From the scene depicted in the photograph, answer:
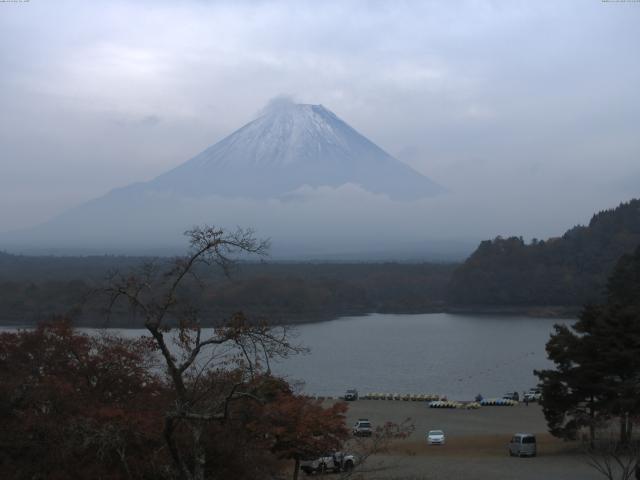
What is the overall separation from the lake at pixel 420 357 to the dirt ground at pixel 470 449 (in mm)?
2996

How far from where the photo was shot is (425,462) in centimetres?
1180

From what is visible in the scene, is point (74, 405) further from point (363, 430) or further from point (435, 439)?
point (435, 439)

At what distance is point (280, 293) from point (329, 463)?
41.0 meters

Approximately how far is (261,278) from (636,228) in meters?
30.5

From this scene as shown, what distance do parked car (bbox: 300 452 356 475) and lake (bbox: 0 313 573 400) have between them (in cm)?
645

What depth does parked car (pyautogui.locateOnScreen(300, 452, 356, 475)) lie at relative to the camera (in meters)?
9.67

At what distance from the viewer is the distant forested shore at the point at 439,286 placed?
Result: 47906 mm

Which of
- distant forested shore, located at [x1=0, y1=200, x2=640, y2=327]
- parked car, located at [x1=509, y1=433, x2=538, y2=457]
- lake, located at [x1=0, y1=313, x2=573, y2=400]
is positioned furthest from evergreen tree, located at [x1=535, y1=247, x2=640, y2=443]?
distant forested shore, located at [x1=0, y1=200, x2=640, y2=327]

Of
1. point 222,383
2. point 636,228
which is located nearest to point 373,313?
point 636,228

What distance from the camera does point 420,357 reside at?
3134cm

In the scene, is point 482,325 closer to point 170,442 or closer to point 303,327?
point 303,327

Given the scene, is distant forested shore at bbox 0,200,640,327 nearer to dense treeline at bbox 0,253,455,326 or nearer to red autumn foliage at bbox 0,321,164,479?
dense treeline at bbox 0,253,455,326

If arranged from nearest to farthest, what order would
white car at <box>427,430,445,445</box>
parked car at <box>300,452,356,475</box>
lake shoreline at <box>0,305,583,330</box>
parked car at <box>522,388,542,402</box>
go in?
parked car at <box>300,452,356,475</box>
white car at <box>427,430,445,445</box>
parked car at <box>522,388,542,402</box>
lake shoreline at <box>0,305,583,330</box>

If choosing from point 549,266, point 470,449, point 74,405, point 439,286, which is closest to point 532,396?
point 470,449
